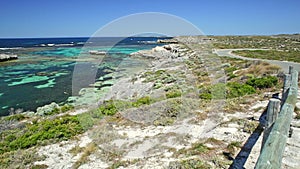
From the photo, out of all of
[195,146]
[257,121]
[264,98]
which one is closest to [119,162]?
[195,146]

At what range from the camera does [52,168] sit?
6102 mm

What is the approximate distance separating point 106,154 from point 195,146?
2.65 m

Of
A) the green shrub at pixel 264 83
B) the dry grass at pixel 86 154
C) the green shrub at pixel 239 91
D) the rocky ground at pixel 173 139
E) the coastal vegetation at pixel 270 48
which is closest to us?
the rocky ground at pixel 173 139

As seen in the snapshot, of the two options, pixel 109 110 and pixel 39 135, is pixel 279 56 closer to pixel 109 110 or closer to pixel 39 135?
pixel 109 110

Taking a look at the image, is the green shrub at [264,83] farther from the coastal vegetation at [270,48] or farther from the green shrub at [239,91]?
the coastal vegetation at [270,48]

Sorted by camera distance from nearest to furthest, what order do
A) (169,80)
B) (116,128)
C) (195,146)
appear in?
(195,146)
(116,128)
(169,80)

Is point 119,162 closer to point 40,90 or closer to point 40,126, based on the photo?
point 40,126

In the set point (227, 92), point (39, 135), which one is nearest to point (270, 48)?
point (227, 92)

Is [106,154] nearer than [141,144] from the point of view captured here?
Yes

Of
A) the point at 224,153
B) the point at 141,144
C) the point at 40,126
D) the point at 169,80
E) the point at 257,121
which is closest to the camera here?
the point at 224,153

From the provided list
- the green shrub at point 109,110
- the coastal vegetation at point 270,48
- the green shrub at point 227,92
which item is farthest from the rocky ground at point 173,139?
the coastal vegetation at point 270,48

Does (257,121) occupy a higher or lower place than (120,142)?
higher

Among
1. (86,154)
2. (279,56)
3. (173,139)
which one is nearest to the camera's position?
(86,154)

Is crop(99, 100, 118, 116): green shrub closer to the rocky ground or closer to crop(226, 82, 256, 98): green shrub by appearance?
the rocky ground
